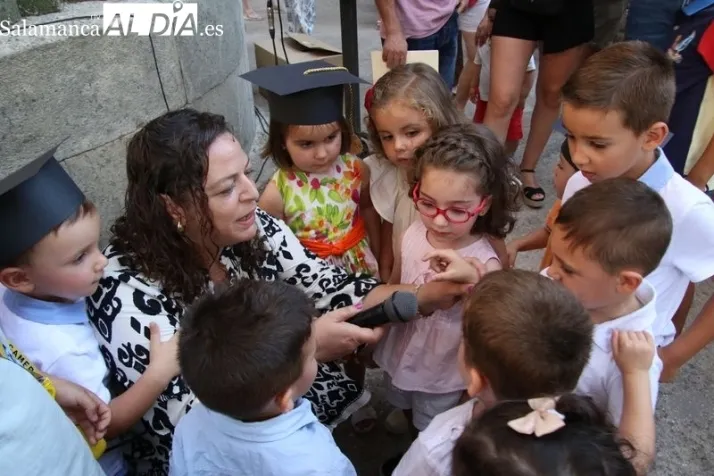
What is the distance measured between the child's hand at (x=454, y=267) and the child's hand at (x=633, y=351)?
39 centimetres

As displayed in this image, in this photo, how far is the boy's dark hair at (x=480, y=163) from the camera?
5.54 feet

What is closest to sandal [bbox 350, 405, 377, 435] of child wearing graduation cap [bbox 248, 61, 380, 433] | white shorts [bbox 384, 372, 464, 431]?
child wearing graduation cap [bbox 248, 61, 380, 433]

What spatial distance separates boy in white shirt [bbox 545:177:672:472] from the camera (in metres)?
1.38

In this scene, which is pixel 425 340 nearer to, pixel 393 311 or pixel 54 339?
pixel 393 311

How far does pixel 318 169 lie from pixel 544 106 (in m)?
1.80

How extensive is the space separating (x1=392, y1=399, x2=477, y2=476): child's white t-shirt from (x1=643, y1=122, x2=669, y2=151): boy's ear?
1001 millimetres

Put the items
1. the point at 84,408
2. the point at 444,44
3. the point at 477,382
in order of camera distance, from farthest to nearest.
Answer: the point at 444,44 → the point at 84,408 → the point at 477,382

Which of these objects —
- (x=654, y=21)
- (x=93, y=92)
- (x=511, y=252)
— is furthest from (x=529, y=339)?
(x=93, y=92)

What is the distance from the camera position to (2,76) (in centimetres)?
195

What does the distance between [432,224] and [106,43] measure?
1.53 m

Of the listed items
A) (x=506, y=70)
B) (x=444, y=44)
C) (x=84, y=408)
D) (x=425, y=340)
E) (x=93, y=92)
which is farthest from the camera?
(x=444, y=44)

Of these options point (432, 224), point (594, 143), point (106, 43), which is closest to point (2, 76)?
point (106, 43)

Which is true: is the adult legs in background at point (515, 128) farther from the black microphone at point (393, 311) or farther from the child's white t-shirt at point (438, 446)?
the child's white t-shirt at point (438, 446)

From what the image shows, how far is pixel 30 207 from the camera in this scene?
1.32 meters
